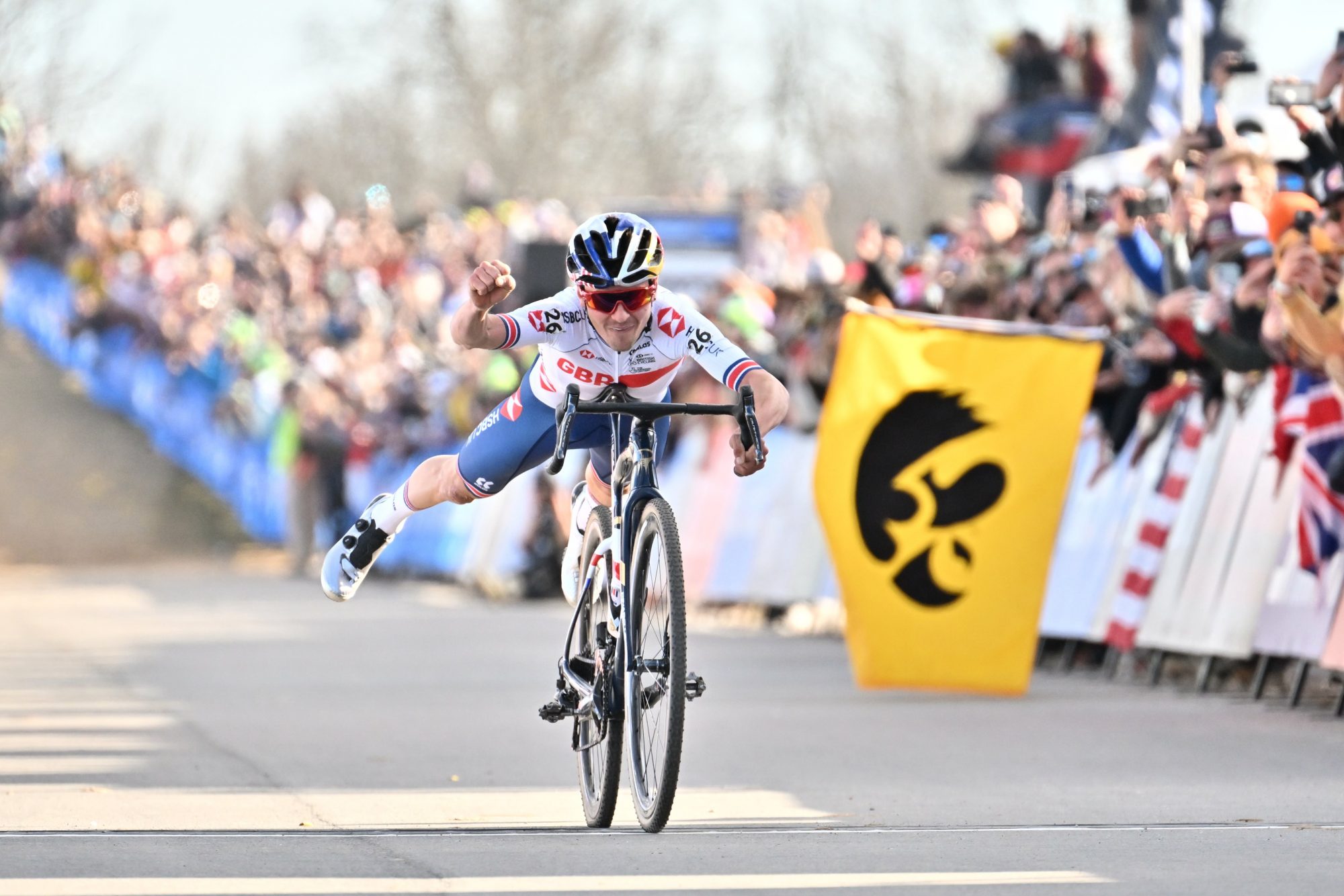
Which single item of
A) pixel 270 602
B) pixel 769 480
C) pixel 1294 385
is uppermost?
pixel 1294 385

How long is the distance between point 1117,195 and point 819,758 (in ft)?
15.7

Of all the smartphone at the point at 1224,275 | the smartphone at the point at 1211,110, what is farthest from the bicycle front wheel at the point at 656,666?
the smartphone at the point at 1211,110

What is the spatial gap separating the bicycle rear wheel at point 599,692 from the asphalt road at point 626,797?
0.17 metres

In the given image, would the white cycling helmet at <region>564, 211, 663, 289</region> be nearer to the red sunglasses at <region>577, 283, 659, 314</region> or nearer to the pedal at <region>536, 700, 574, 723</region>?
the red sunglasses at <region>577, 283, 659, 314</region>

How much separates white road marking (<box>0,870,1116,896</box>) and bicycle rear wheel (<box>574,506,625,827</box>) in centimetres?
114

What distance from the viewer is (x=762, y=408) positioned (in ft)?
27.2

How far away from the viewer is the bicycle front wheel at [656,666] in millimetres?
7629

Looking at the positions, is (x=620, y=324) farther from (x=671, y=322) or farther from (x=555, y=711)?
(x=555, y=711)

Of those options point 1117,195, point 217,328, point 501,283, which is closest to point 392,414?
point 217,328

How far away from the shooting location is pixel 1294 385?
12.0 metres

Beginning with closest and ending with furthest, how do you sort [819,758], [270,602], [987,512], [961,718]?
[819,758], [961,718], [987,512], [270,602]

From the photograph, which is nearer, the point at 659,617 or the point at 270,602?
the point at 659,617

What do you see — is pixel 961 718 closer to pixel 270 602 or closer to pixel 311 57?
pixel 270 602

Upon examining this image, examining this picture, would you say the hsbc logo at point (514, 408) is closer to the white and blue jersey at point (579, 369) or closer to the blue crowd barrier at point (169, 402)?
the white and blue jersey at point (579, 369)
